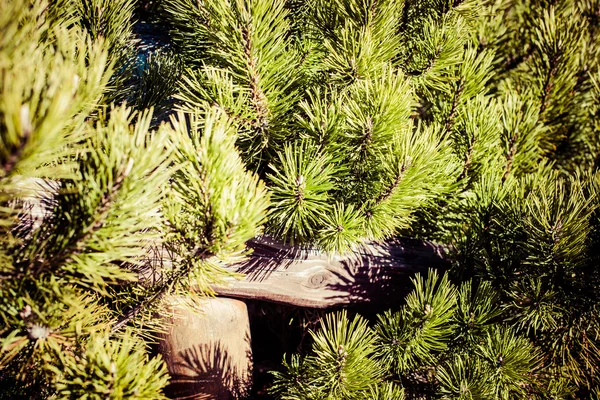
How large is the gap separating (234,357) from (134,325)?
0.26m

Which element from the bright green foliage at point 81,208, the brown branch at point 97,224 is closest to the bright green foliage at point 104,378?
the bright green foliage at point 81,208

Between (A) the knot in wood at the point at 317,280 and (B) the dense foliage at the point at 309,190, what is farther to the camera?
(A) the knot in wood at the point at 317,280

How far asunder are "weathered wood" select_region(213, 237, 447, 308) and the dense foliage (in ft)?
0.32

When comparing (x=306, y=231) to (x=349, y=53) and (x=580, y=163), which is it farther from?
(x=580, y=163)

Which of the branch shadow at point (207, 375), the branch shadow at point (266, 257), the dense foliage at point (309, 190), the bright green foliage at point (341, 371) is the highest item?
the dense foliage at point (309, 190)

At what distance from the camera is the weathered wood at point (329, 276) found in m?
0.89

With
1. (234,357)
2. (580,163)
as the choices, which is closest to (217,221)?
(234,357)

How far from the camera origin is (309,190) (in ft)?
2.08

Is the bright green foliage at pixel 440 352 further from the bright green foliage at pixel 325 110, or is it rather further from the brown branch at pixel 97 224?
the brown branch at pixel 97 224

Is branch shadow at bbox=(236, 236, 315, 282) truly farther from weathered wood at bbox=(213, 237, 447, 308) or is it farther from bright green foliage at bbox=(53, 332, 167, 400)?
bright green foliage at bbox=(53, 332, 167, 400)

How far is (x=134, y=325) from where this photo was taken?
26.0 inches

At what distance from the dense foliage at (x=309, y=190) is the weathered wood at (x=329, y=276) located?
0.32 ft

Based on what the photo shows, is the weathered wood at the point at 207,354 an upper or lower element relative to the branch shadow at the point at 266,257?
lower

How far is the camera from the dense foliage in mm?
444
